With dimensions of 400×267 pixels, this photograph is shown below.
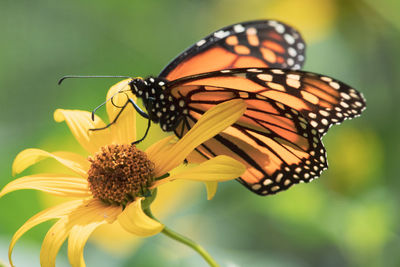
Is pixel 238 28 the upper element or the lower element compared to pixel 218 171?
upper

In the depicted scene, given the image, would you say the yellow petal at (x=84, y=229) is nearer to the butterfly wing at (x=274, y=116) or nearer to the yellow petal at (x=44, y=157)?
the yellow petal at (x=44, y=157)

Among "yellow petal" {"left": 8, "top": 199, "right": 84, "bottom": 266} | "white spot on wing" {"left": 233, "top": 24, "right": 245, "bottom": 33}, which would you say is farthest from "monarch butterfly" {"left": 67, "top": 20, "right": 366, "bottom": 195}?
"yellow petal" {"left": 8, "top": 199, "right": 84, "bottom": 266}

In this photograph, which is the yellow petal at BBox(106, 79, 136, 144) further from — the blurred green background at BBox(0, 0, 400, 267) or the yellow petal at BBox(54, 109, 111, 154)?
the blurred green background at BBox(0, 0, 400, 267)

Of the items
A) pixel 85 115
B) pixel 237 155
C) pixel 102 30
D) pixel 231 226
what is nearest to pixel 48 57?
pixel 102 30

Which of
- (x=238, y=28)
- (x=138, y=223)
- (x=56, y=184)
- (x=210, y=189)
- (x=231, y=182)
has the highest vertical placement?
(x=238, y=28)

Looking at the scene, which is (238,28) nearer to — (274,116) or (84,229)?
(274,116)

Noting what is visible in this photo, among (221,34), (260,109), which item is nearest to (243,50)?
(221,34)

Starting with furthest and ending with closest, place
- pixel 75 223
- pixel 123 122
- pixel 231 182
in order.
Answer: pixel 231 182
pixel 123 122
pixel 75 223

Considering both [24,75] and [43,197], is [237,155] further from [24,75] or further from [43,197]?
[24,75]
